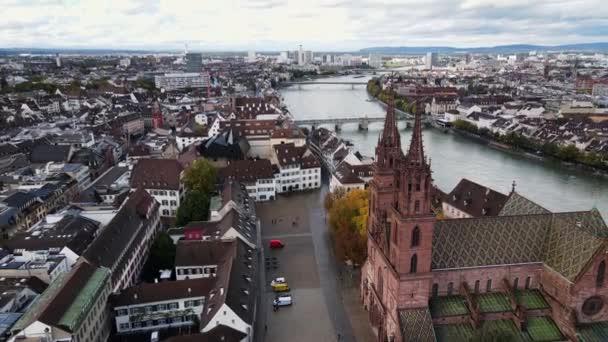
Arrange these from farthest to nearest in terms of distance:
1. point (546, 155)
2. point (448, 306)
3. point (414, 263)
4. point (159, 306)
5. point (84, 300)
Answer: point (546, 155)
point (159, 306)
point (84, 300)
point (448, 306)
point (414, 263)

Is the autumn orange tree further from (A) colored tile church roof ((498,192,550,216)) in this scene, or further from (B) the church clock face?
(B) the church clock face

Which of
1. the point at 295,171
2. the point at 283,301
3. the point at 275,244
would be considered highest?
the point at 295,171

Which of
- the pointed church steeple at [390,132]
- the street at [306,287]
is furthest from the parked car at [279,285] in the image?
the pointed church steeple at [390,132]

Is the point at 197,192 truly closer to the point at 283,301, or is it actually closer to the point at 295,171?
the point at 295,171

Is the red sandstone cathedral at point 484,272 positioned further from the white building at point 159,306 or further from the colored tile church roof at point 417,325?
the white building at point 159,306

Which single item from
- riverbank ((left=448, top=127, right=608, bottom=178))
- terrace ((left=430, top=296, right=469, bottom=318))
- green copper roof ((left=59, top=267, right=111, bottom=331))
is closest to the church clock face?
terrace ((left=430, top=296, right=469, bottom=318))

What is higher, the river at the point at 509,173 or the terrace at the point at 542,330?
the terrace at the point at 542,330

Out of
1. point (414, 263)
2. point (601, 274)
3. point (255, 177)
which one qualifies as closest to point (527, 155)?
point (255, 177)
